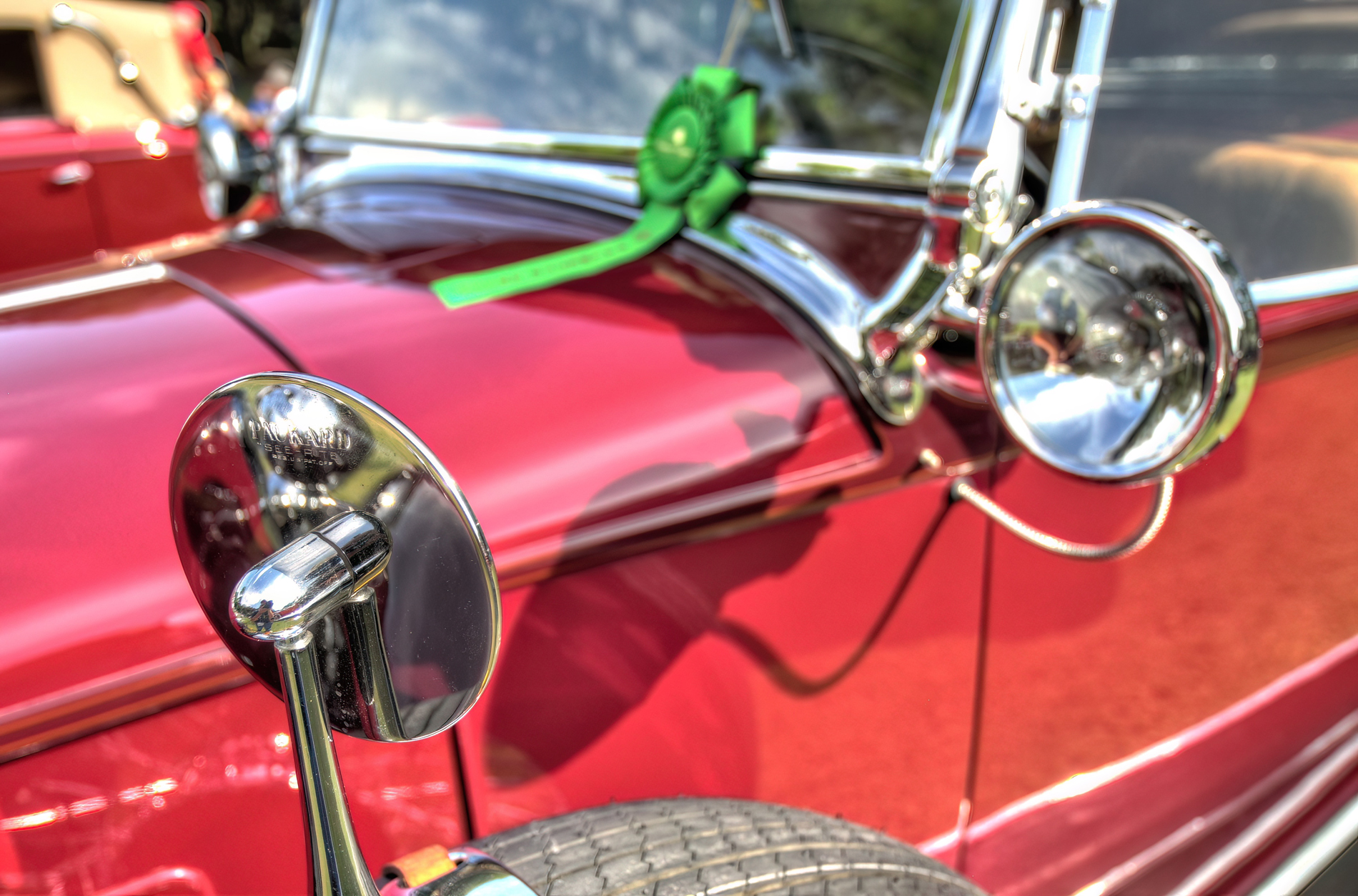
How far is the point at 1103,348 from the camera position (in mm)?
886

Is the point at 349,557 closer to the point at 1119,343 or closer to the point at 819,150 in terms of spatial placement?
the point at 1119,343

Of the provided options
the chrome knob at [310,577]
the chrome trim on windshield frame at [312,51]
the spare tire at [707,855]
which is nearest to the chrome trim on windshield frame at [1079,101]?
the spare tire at [707,855]

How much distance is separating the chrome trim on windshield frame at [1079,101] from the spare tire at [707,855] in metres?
0.55

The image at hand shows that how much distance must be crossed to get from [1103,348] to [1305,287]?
17.2 inches

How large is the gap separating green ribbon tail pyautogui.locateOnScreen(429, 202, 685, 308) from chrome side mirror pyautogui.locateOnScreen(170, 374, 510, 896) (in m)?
0.46

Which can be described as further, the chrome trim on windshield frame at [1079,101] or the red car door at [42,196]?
the red car door at [42,196]

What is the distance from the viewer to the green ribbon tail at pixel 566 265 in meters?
1.04

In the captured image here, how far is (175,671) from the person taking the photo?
27.8 inches

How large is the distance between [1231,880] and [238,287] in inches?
52.8

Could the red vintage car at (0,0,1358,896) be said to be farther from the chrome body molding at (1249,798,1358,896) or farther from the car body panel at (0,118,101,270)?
the car body panel at (0,118,101,270)

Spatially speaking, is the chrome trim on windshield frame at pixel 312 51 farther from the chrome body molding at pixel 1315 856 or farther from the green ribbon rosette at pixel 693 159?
the chrome body molding at pixel 1315 856

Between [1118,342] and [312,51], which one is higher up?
[312,51]

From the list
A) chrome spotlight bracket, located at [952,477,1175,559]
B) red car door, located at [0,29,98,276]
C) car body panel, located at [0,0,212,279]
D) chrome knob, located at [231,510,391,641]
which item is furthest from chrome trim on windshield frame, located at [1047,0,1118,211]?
red car door, located at [0,29,98,276]

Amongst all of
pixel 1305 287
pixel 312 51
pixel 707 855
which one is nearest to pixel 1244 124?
pixel 1305 287
